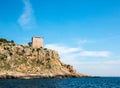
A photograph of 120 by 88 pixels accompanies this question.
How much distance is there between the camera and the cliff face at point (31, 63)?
12875cm

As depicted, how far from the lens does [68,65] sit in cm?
15788

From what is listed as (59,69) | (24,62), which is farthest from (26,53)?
(59,69)

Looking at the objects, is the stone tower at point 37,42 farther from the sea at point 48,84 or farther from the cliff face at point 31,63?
the sea at point 48,84

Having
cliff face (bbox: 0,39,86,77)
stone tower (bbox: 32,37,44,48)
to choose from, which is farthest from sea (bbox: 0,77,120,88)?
stone tower (bbox: 32,37,44,48)

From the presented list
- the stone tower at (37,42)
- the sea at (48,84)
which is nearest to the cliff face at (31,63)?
the stone tower at (37,42)

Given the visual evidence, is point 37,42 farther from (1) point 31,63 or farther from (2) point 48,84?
(2) point 48,84

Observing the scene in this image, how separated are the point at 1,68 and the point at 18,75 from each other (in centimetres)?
992

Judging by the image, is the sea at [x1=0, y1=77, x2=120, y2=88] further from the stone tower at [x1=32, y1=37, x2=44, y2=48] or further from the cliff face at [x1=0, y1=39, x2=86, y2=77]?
the stone tower at [x1=32, y1=37, x2=44, y2=48]

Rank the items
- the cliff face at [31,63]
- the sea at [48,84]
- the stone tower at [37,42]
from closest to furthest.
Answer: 1. the sea at [48,84]
2. the cliff face at [31,63]
3. the stone tower at [37,42]

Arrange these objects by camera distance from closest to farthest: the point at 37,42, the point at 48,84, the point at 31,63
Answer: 1. the point at 48,84
2. the point at 31,63
3. the point at 37,42

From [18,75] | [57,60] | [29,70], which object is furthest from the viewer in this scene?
[57,60]

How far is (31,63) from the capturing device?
139625 mm

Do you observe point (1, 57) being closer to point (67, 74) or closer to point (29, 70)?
point (29, 70)

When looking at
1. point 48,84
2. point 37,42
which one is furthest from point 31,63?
point 48,84
